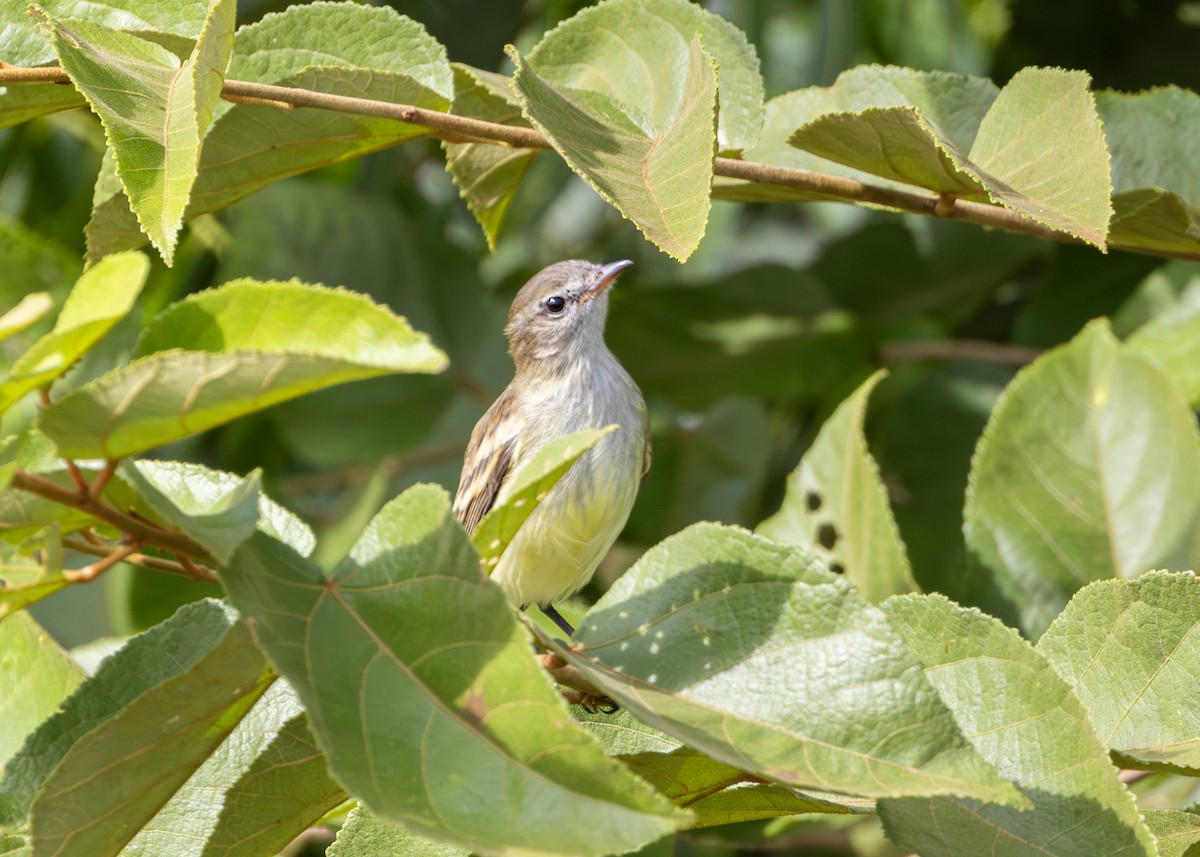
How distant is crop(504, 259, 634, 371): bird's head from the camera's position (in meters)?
3.44

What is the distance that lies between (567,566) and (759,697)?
1425mm

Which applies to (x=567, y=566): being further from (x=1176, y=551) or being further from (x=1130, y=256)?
(x=1130, y=256)

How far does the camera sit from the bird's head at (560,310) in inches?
135

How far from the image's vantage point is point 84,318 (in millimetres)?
1191

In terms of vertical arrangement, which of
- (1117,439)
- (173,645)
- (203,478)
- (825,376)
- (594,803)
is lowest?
(825,376)

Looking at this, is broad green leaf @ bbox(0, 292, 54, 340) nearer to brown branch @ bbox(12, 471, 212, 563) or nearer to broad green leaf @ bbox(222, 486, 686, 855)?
brown branch @ bbox(12, 471, 212, 563)

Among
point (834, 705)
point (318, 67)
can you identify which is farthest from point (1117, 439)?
point (318, 67)

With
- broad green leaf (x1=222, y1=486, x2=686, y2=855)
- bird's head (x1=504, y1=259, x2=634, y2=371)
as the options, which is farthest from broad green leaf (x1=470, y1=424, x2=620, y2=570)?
bird's head (x1=504, y1=259, x2=634, y2=371)

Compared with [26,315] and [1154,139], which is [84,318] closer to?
[26,315]

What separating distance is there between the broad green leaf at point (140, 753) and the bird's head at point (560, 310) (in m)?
1.99

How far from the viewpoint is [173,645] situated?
1.64 metres

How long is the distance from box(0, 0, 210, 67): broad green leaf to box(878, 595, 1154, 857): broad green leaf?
131cm

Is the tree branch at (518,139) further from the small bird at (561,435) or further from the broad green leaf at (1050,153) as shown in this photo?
the small bird at (561,435)

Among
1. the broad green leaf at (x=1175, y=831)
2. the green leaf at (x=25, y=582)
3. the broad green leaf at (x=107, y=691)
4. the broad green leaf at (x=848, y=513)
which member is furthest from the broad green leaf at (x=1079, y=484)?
the green leaf at (x=25, y=582)
